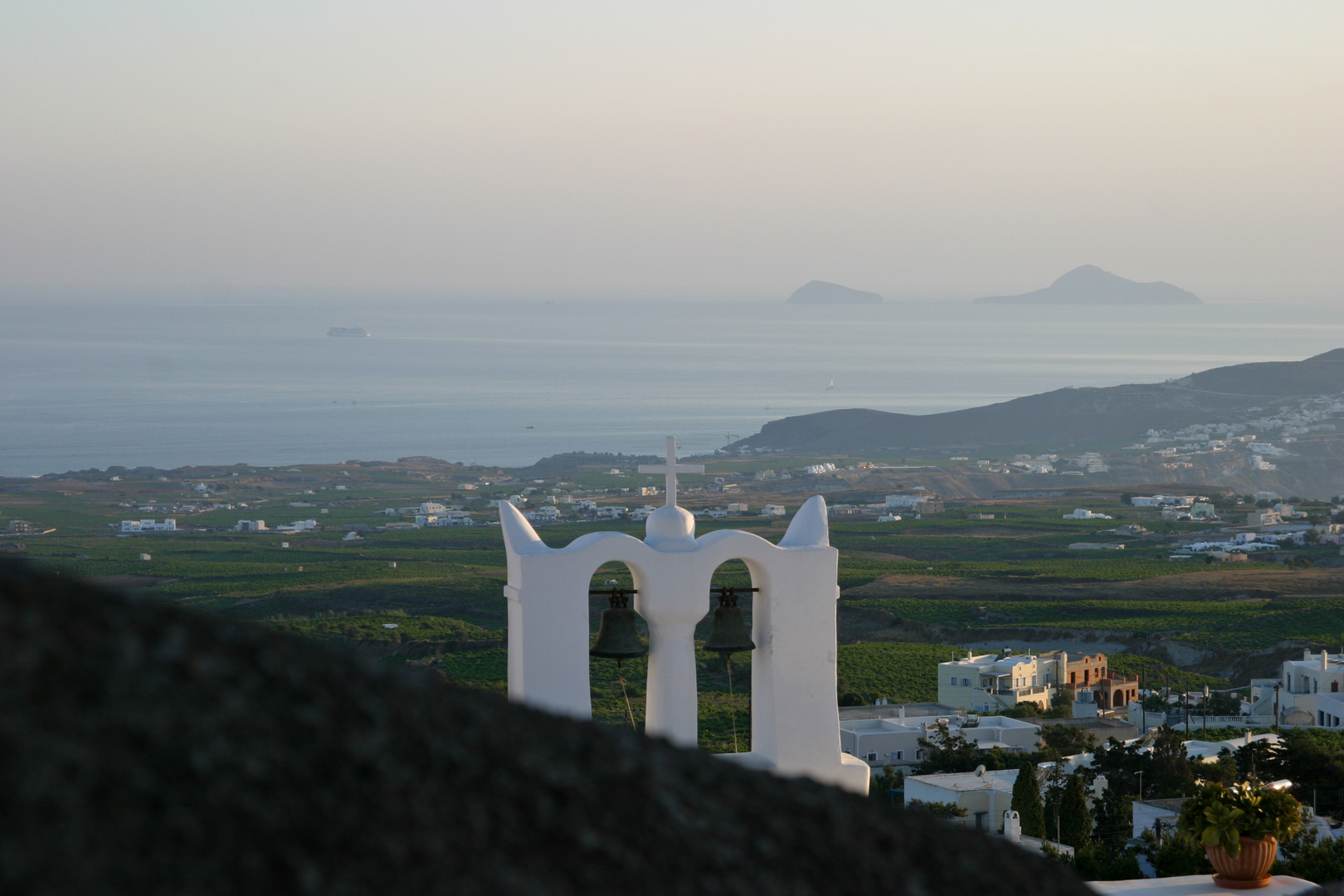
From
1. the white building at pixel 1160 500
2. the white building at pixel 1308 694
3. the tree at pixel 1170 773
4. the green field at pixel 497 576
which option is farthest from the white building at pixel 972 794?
the white building at pixel 1160 500

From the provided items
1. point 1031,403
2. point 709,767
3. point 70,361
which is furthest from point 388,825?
point 70,361

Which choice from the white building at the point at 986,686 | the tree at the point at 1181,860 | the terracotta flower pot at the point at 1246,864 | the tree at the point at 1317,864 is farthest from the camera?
the white building at the point at 986,686

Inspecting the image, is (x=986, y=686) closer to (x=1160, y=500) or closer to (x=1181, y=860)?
(x=1181, y=860)

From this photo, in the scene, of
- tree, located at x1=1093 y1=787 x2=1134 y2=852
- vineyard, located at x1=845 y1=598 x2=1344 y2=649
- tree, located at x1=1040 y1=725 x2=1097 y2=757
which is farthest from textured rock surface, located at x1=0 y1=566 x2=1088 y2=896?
vineyard, located at x1=845 y1=598 x2=1344 y2=649

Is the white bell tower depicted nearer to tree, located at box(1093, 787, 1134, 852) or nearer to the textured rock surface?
the textured rock surface

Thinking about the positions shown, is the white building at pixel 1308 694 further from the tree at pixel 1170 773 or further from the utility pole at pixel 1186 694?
the tree at pixel 1170 773

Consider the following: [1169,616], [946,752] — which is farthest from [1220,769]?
[1169,616]
